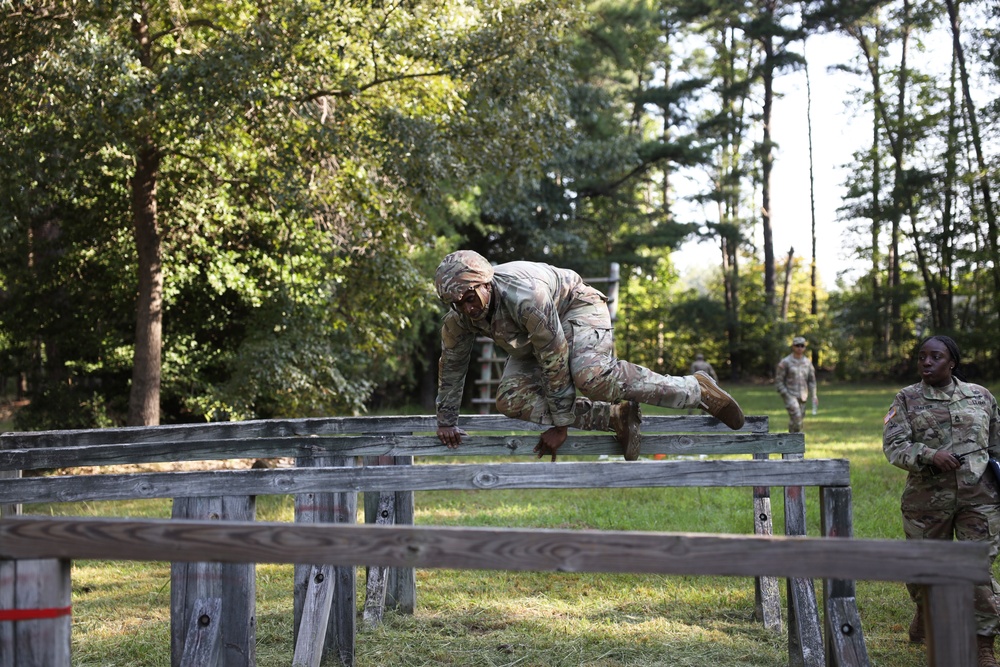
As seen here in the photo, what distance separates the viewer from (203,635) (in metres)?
3.85

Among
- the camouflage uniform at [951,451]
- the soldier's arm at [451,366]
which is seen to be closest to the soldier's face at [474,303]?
the soldier's arm at [451,366]

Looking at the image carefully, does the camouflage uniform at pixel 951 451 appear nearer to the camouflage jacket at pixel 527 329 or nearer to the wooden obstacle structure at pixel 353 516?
the wooden obstacle structure at pixel 353 516

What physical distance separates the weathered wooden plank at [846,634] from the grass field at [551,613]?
6.33 ft

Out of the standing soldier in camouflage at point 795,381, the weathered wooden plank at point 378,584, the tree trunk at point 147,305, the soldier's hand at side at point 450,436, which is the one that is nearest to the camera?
the soldier's hand at side at point 450,436

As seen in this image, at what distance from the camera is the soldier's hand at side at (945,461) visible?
5012 mm

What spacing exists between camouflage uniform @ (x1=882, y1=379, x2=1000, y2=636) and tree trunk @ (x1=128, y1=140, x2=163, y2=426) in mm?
11373

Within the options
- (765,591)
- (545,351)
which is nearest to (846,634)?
(545,351)

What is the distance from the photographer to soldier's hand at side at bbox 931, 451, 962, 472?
501 centimetres

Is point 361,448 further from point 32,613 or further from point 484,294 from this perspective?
point 32,613

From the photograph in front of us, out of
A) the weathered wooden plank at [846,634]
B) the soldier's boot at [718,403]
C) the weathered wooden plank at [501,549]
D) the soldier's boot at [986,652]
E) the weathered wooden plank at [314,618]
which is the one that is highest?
the soldier's boot at [718,403]

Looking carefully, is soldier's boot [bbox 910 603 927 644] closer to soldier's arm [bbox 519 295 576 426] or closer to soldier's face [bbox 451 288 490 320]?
soldier's arm [bbox 519 295 576 426]

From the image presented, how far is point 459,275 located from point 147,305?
1036cm

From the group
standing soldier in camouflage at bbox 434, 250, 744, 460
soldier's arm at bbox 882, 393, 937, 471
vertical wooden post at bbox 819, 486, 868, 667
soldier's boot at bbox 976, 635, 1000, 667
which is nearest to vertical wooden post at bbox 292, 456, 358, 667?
standing soldier in camouflage at bbox 434, 250, 744, 460

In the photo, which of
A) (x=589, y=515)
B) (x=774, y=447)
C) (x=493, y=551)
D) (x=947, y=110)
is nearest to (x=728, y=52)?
(x=947, y=110)
